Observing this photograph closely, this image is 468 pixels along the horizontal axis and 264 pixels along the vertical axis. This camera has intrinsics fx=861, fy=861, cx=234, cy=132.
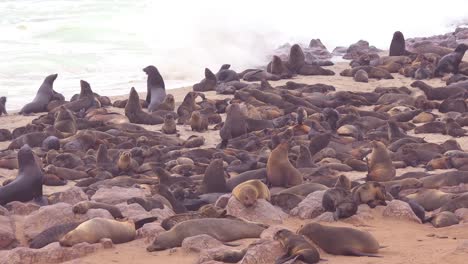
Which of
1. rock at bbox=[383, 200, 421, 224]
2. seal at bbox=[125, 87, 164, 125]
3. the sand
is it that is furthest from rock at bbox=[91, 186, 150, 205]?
seal at bbox=[125, 87, 164, 125]

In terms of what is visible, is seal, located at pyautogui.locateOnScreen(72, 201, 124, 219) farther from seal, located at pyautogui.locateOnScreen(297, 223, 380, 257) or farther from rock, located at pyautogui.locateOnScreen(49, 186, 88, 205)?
seal, located at pyautogui.locateOnScreen(297, 223, 380, 257)

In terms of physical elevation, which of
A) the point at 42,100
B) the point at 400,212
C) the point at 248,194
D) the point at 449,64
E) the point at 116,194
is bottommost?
the point at 400,212

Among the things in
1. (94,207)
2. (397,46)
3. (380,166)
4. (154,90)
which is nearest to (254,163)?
(380,166)

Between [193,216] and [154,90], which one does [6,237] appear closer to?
[193,216]

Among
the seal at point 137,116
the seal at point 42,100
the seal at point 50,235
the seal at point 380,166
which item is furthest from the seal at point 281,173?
the seal at point 42,100

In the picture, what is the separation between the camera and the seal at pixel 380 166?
8.83 m

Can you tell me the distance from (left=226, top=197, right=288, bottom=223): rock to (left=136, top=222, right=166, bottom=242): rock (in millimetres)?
722

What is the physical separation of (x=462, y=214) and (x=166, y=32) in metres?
21.3

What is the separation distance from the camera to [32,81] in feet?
64.5

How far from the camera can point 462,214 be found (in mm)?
6918

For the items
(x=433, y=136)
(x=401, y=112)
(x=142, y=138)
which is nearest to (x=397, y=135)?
(x=433, y=136)

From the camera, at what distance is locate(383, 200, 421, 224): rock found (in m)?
7.03

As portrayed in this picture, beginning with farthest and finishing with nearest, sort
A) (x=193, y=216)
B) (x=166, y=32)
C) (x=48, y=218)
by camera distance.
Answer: (x=166, y=32) < (x=48, y=218) < (x=193, y=216)

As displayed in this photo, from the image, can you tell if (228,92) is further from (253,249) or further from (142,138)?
(253,249)
